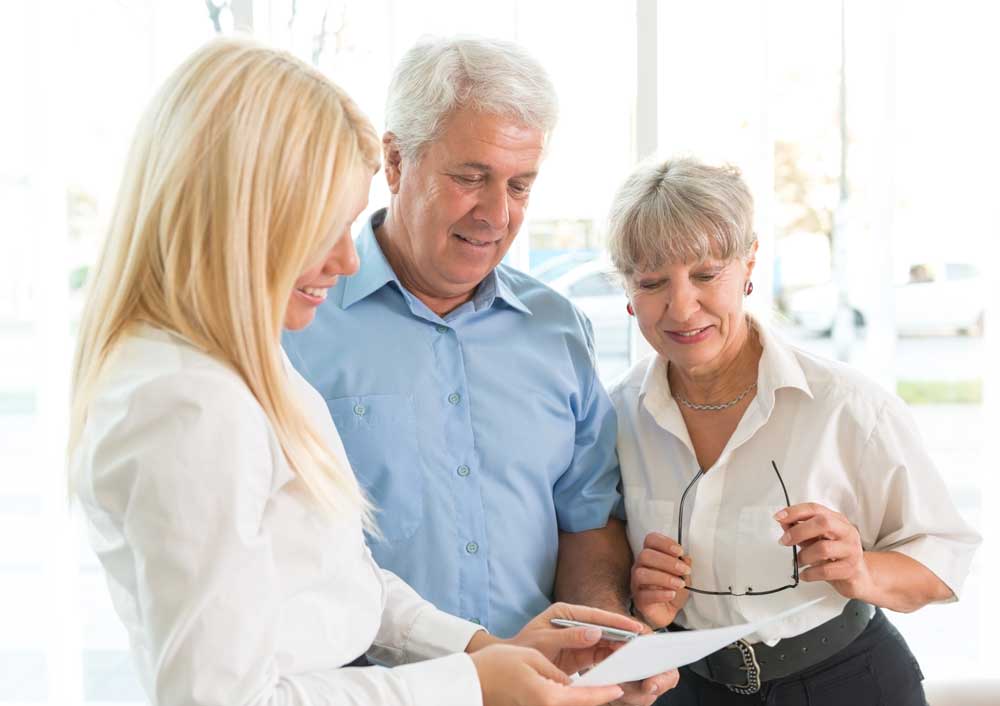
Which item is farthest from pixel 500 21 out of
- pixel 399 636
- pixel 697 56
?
pixel 399 636

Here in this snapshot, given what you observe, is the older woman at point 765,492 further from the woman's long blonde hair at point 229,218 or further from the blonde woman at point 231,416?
the woman's long blonde hair at point 229,218

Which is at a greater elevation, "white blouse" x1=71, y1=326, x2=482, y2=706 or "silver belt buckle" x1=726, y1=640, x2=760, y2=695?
"white blouse" x1=71, y1=326, x2=482, y2=706

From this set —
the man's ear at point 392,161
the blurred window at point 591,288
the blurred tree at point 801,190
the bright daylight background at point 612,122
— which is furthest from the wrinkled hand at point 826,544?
the blurred tree at point 801,190

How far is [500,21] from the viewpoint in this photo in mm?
2719

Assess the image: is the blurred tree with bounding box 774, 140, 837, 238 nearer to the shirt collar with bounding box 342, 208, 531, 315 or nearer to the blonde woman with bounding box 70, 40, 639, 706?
the shirt collar with bounding box 342, 208, 531, 315

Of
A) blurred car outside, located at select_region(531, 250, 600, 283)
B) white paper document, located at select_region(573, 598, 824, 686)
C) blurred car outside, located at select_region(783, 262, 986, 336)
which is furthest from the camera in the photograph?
blurred car outside, located at select_region(783, 262, 986, 336)

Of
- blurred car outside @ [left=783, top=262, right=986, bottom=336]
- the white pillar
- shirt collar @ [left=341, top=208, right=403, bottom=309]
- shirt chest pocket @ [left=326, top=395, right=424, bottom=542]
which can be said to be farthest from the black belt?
Answer: the white pillar

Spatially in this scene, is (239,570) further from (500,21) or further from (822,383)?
(500,21)

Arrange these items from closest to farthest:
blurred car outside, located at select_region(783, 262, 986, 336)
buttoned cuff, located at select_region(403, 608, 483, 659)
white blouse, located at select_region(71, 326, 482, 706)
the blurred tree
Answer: white blouse, located at select_region(71, 326, 482, 706) → buttoned cuff, located at select_region(403, 608, 483, 659) → blurred car outside, located at select_region(783, 262, 986, 336) → the blurred tree

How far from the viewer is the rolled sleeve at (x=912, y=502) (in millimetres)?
1833

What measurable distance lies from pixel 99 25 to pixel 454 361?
1500 mm

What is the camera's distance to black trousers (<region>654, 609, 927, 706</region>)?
73.0 inches

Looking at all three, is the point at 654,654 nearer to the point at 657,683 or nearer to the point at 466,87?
the point at 657,683

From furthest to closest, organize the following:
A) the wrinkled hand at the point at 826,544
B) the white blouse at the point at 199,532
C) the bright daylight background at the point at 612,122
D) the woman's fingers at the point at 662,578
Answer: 1. the bright daylight background at the point at 612,122
2. the woman's fingers at the point at 662,578
3. the wrinkled hand at the point at 826,544
4. the white blouse at the point at 199,532
